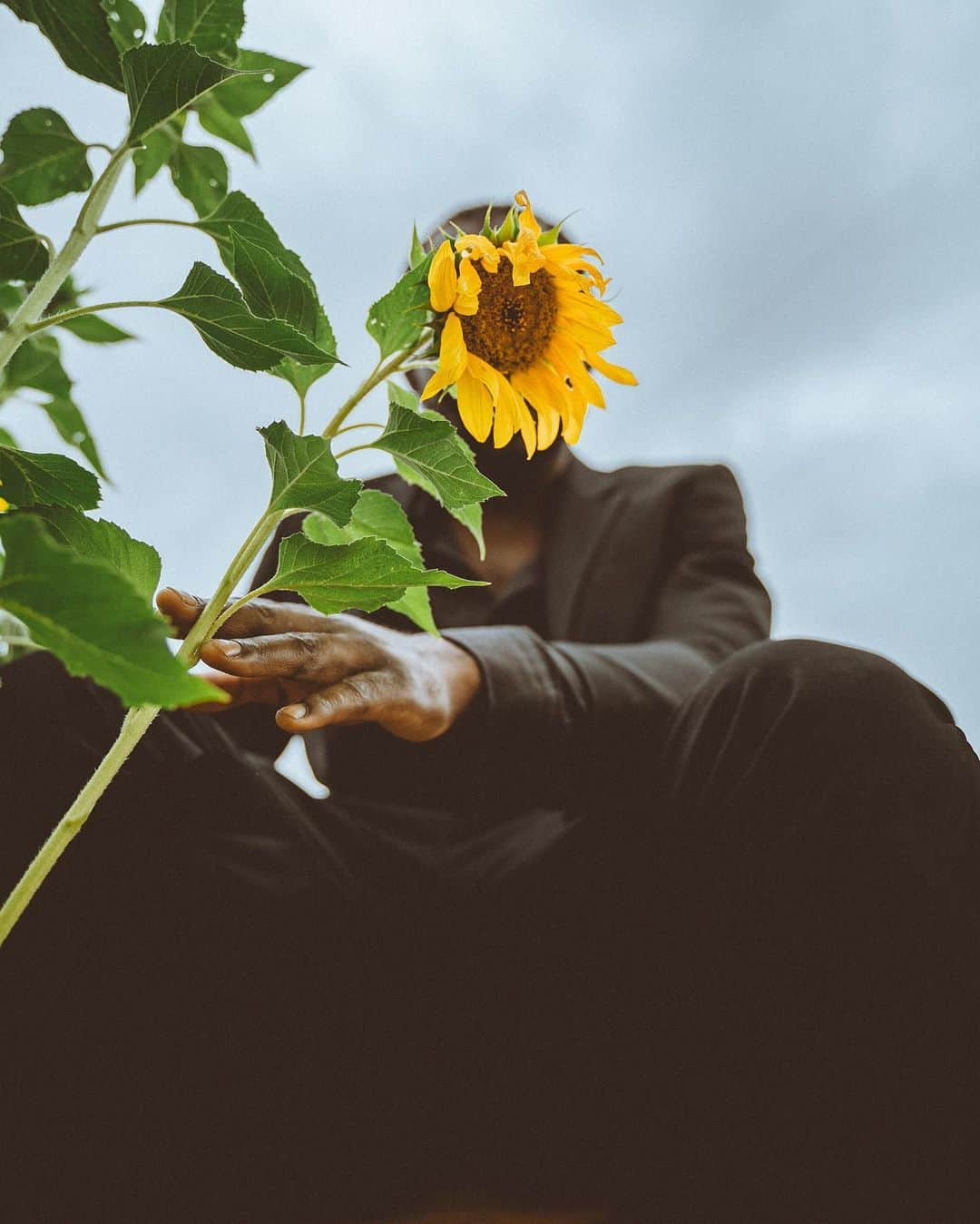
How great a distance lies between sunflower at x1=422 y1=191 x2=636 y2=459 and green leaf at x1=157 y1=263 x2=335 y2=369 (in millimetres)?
59

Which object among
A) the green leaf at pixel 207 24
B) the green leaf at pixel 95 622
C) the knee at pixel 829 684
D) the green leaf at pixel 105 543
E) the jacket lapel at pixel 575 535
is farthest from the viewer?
the jacket lapel at pixel 575 535

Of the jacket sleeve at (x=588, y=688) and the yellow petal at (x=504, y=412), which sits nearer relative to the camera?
the yellow petal at (x=504, y=412)

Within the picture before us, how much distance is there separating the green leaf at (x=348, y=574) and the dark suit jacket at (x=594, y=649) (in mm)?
252

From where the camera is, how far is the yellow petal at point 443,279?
13.7 inches

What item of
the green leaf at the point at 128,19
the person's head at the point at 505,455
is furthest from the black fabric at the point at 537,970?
the person's head at the point at 505,455

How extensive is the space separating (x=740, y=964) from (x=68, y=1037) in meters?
0.36

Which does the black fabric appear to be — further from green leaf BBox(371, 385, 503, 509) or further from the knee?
green leaf BBox(371, 385, 503, 509)

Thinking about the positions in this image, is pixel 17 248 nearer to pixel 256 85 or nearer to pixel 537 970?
pixel 256 85

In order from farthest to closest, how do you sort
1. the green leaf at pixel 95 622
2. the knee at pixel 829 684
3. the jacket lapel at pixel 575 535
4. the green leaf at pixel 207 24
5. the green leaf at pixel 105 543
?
the jacket lapel at pixel 575 535 → the knee at pixel 829 684 → the green leaf at pixel 207 24 → the green leaf at pixel 105 543 → the green leaf at pixel 95 622

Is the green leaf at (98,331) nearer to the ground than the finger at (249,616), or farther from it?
farther from it

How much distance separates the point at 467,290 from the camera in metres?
0.35

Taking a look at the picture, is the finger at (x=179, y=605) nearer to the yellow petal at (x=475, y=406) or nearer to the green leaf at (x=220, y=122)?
the yellow petal at (x=475, y=406)

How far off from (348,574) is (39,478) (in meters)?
0.12

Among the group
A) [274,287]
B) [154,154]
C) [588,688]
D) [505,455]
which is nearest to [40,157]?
[154,154]
